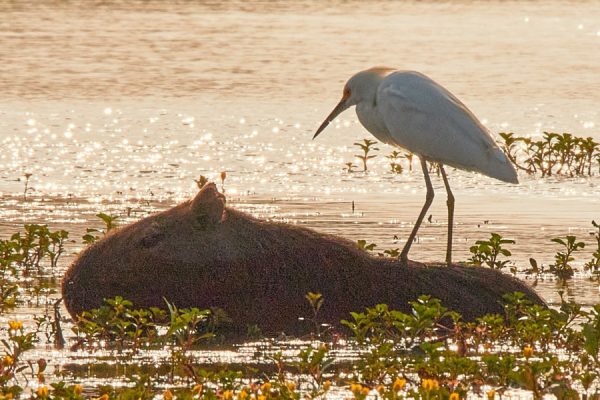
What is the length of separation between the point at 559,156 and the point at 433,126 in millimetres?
5472

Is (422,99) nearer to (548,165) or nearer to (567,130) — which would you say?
(548,165)

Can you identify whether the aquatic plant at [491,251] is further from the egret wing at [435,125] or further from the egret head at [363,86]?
the egret head at [363,86]

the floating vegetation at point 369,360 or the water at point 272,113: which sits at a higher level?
the water at point 272,113

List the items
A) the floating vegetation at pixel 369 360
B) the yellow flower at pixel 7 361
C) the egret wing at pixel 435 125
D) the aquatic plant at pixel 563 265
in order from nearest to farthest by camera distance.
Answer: the floating vegetation at pixel 369 360 → the yellow flower at pixel 7 361 → the egret wing at pixel 435 125 → the aquatic plant at pixel 563 265

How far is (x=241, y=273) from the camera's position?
688 centimetres

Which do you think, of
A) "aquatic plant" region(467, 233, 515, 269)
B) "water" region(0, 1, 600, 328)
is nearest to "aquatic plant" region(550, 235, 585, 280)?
"water" region(0, 1, 600, 328)

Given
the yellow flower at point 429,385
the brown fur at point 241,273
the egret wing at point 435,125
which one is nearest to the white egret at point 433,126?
the egret wing at point 435,125

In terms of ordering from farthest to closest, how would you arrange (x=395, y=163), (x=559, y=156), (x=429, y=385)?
(x=559, y=156) < (x=395, y=163) < (x=429, y=385)

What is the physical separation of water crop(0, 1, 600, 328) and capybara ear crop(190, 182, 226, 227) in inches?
92.7

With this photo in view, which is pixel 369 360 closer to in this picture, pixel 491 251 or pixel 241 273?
pixel 241 273

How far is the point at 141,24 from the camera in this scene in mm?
28047

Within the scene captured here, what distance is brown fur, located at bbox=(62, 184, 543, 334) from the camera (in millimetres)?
6816

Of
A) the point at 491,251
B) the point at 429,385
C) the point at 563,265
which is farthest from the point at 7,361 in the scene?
the point at 563,265

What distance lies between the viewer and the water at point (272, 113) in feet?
34.6
